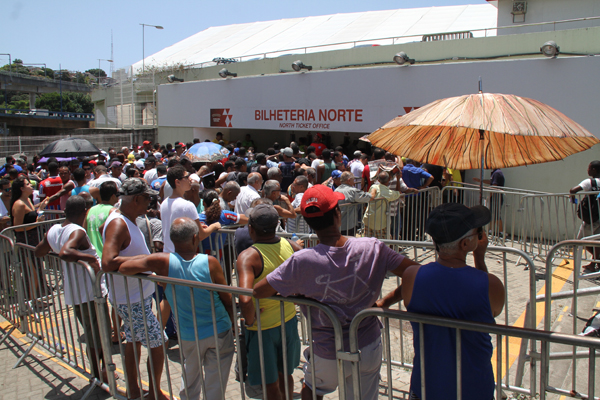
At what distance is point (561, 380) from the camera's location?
426 centimetres

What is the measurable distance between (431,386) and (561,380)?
8.76 feet

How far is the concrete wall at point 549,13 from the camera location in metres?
13.5

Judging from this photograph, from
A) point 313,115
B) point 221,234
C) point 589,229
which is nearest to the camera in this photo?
point 221,234

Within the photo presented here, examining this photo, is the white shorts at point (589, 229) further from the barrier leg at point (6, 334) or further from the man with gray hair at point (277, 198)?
the barrier leg at point (6, 334)

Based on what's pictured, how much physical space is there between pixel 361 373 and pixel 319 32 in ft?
78.2

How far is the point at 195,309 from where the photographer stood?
333 cm

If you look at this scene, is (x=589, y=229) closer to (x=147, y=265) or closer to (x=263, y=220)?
(x=263, y=220)

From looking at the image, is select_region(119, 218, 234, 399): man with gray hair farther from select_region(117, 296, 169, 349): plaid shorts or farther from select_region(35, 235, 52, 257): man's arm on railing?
select_region(35, 235, 52, 257): man's arm on railing

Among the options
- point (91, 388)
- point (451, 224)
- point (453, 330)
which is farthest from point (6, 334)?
point (451, 224)

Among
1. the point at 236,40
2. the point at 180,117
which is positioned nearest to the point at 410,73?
the point at 180,117

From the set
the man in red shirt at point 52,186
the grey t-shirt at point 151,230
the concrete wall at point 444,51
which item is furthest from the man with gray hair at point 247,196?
the concrete wall at point 444,51

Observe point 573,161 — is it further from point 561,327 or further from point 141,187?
point 141,187

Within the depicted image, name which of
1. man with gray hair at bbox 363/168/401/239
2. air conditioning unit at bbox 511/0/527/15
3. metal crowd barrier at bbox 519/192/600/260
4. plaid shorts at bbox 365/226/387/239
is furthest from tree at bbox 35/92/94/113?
metal crowd barrier at bbox 519/192/600/260

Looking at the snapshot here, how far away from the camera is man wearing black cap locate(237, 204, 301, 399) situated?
127 inches
